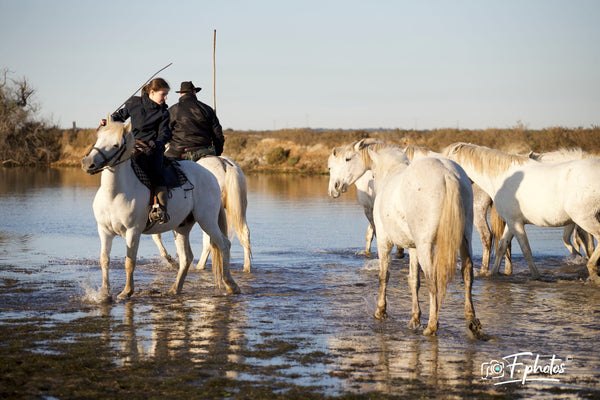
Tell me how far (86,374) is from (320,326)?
9.10 ft

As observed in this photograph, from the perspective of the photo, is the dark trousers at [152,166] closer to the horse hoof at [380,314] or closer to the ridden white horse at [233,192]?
the ridden white horse at [233,192]

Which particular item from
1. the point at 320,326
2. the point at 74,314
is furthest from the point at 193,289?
the point at 320,326

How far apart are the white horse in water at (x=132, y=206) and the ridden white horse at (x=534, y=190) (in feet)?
14.9

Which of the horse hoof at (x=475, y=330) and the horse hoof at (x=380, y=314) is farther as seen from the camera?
the horse hoof at (x=380, y=314)

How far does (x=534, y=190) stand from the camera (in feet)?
36.2

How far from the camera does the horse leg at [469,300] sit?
23.1 feet

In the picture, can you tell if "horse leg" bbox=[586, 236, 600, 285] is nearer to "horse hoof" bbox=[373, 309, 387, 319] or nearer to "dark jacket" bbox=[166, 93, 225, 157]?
"horse hoof" bbox=[373, 309, 387, 319]

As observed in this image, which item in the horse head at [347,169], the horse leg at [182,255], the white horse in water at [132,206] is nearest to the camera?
the white horse in water at [132,206]

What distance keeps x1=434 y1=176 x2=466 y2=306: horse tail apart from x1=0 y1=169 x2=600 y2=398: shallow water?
26.5 inches

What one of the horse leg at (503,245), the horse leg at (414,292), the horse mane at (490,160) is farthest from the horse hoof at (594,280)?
the horse leg at (414,292)

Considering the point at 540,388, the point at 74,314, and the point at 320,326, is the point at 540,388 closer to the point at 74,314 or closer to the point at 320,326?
the point at 320,326

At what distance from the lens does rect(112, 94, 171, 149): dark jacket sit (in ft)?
30.3

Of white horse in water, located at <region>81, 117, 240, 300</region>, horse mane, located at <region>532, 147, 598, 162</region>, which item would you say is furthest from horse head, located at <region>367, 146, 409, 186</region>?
horse mane, located at <region>532, 147, 598, 162</region>

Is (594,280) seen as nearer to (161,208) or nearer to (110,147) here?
(161,208)
